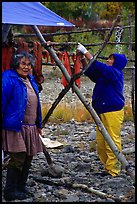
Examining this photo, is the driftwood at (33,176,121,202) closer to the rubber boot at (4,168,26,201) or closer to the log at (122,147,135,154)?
the rubber boot at (4,168,26,201)

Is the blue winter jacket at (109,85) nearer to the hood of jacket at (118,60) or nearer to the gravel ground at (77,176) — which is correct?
the hood of jacket at (118,60)

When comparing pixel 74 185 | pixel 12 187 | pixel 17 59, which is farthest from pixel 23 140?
pixel 74 185

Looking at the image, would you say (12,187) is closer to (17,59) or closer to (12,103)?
(12,103)

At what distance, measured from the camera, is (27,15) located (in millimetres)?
5727

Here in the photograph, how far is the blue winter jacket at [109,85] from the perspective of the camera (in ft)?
20.8

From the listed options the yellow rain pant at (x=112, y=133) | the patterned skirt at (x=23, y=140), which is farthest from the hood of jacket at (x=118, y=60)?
the patterned skirt at (x=23, y=140)

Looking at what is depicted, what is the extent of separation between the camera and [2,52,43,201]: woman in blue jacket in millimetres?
5207

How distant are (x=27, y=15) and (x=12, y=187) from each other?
1.74 meters

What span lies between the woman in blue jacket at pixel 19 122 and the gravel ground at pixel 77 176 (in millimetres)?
248

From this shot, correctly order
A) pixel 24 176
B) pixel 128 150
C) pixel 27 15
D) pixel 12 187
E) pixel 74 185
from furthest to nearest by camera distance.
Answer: pixel 128 150 < pixel 74 185 < pixel 27 15 < pixel 24 176 < pixel 12 187

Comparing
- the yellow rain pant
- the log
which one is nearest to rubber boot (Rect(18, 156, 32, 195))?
the yellow rain pant

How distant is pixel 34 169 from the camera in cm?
680

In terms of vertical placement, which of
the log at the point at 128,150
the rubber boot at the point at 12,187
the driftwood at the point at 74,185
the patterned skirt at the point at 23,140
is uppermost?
the patterned skirt at the point at 23,140

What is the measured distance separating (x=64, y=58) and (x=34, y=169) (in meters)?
1.42
